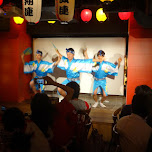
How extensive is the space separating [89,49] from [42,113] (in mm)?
5861

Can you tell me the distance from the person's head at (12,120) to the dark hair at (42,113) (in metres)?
0.23

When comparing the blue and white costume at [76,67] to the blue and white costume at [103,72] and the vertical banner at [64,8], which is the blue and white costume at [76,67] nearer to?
the blue and white costume at [103,72]


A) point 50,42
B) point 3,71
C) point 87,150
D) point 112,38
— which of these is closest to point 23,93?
point 3,71

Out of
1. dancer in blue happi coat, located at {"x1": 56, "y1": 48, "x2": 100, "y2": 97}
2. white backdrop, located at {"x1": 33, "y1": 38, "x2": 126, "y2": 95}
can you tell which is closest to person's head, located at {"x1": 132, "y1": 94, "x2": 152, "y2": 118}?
dancer in blue happi coat, located at {"x1": 56, "y1": 48, "x2": 100, "y2": 97}

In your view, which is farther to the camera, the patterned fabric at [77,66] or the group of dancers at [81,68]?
the patterned fabric at [77,66]

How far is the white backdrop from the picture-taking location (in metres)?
7.25

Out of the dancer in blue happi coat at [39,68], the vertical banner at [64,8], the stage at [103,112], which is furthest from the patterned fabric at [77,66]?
the vertical banner at [64,8]

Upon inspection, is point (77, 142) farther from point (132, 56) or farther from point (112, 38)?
point (112, 38)

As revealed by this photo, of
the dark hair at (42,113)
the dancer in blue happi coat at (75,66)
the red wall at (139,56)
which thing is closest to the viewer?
the dark hair at (42,113)

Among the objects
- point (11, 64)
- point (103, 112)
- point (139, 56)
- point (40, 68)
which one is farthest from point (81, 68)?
point (11, 64)

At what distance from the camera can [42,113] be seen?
1795mm

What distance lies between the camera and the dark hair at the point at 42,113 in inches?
69.9

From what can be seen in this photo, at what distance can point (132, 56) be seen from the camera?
18.6ft

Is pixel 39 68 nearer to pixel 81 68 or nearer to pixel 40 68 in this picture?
pixel 40 68
